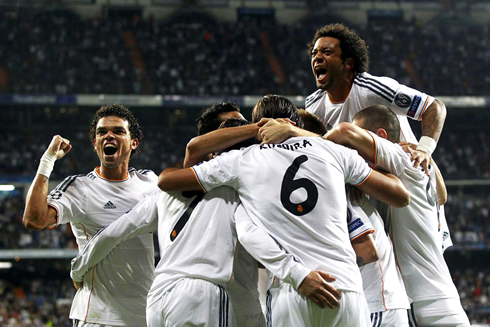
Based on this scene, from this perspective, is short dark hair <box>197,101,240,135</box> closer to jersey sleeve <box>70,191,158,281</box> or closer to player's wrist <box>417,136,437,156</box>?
jersey sleeve <box>70,191,158,281</box>

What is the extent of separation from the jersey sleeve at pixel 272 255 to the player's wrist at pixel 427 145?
1.60 metres

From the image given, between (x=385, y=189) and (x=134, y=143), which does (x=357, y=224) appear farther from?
(x=134, y=143)

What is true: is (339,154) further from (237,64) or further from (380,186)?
(237,64)

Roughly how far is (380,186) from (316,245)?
60 cm

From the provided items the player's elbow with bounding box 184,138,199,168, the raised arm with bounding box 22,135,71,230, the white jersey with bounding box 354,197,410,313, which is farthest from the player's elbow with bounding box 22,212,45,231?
the white jersey with bounding box 354,197,410,313

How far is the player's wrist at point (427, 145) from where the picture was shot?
4.16 m

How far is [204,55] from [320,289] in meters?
26.0

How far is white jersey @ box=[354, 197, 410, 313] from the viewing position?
3365 millimetres

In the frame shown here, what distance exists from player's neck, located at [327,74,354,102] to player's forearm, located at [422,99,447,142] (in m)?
0.72

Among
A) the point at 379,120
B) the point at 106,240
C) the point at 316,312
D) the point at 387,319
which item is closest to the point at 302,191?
the point at 316,312

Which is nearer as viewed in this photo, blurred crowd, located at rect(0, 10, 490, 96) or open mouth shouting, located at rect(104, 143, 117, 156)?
open mouth shouting, located at rect(104, 143, 117, 156)

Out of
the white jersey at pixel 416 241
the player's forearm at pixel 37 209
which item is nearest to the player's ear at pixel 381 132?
the white jersey at pixel 416 241

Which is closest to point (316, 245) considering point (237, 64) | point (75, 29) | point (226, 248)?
point (226, 248)

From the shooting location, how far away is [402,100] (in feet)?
15.6
